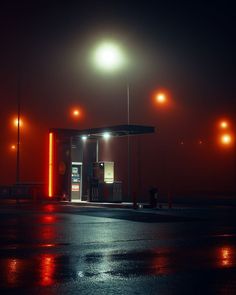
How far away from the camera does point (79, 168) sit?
3922cm

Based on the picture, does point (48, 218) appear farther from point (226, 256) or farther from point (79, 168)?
point (79, 168)

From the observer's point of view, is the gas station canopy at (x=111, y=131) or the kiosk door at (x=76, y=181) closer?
the gas station canopy at (x=111, y=131)

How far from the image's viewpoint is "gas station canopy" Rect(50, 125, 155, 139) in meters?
35.5

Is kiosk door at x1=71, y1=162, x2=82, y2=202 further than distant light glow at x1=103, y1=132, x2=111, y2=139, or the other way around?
kiosk door at x1=71, y1=162, x2=82, y2=202

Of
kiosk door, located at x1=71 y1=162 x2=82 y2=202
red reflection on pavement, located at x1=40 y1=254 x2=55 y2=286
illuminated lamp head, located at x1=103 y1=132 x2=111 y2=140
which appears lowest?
red reflection on pavement, located at x1=40 y1=254 x2=55 y2=286

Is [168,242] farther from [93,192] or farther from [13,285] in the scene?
[93,192]

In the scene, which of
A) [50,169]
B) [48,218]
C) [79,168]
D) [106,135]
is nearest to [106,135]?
[106,135]

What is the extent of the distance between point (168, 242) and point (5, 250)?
4.37 meters

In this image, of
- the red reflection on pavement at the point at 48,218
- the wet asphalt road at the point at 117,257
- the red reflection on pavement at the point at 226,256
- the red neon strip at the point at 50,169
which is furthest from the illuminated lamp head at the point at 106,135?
the red reflection on pavement at the point at 226,256

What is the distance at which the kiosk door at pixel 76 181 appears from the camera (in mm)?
38969

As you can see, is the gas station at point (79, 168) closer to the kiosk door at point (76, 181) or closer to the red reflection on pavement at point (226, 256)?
the kiosk door at point (76, 181)

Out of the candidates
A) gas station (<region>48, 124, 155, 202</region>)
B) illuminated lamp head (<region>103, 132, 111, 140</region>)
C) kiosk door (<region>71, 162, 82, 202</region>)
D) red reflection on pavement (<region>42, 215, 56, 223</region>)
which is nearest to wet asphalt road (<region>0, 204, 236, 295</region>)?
red reflection on pavement (<region>42, 215, 56, 223</region>)

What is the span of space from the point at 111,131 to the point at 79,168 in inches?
171

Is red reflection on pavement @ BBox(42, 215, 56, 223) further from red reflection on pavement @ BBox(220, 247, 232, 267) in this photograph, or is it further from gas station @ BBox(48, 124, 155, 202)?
gas station @ BBox(48, 124, 155, 202)
